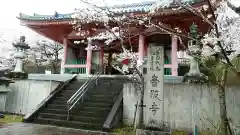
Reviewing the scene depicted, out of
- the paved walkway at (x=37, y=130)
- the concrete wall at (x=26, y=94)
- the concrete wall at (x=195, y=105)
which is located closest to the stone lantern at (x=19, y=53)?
the concrete wall at (x=26, y=94)

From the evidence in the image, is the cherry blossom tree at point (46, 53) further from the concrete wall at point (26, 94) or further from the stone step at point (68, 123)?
the stone step at point (68, 123)

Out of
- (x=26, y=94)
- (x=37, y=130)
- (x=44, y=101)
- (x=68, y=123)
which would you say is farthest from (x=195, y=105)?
(x=26, y=94)

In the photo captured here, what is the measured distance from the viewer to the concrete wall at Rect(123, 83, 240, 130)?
7.40 meters

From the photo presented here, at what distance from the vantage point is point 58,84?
11.7 meters

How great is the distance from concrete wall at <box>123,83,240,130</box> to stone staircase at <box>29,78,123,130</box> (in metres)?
1.47

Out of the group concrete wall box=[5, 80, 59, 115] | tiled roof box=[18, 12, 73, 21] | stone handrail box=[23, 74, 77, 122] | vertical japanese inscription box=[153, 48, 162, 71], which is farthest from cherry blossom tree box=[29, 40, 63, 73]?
vertical japanese inscription box=[153, 48, 162, 71]

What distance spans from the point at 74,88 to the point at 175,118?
226 inches

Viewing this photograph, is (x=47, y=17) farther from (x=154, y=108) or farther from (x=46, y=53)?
(x=46, y=53)

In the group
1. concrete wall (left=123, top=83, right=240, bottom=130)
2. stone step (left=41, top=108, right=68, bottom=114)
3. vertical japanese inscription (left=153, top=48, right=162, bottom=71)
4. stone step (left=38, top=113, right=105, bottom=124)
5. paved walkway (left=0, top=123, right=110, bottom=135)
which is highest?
vertical japanese inscription (left=153, top=48, right=162, bottom=71)

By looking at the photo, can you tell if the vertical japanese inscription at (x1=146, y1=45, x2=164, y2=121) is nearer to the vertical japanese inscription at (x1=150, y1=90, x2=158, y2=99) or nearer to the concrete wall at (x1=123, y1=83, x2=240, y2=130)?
the vertical japanese inscription at (x1=150, y1=90, x2=158, y2=99)

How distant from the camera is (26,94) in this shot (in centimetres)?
1148

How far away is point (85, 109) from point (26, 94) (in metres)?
4.21

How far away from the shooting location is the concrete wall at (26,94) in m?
11.1

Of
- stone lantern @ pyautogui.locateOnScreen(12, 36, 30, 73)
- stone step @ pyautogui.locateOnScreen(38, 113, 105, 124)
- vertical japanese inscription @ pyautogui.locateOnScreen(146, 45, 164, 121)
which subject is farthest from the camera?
stone lantern @ pyautogui.locateOnScreen(12, 36, 30, 73)
